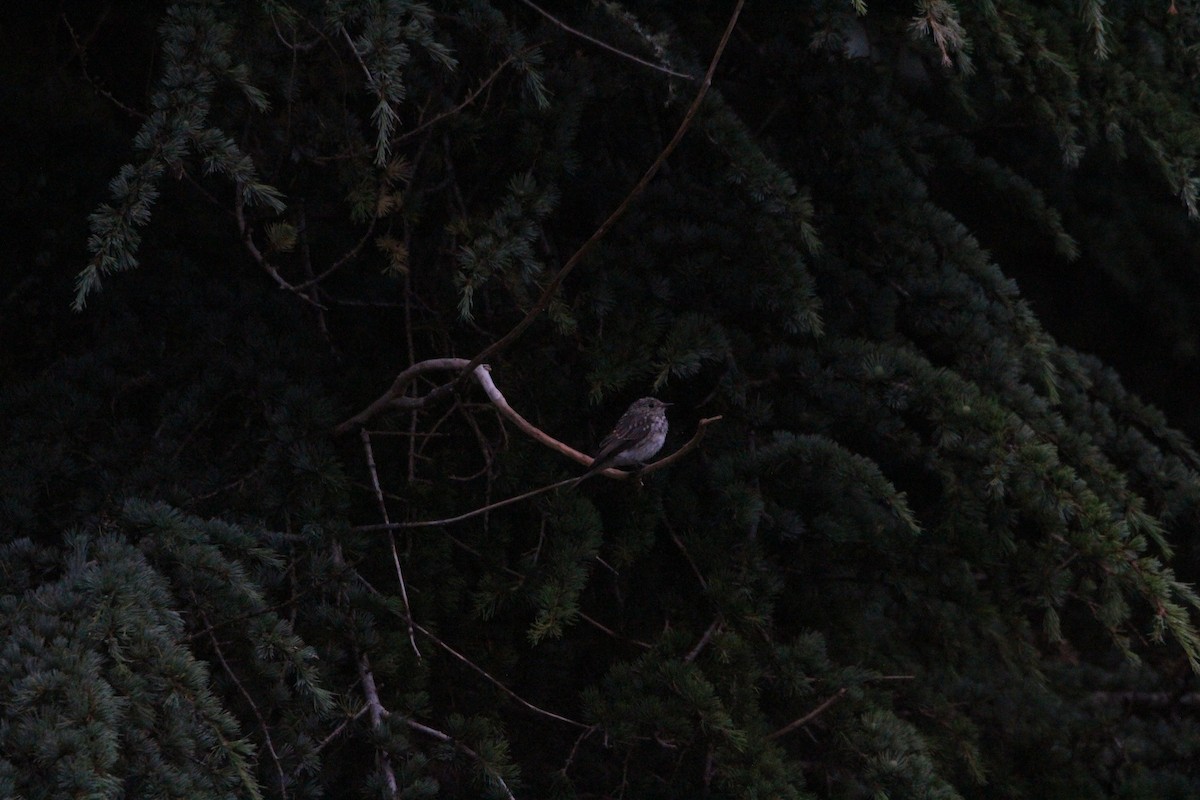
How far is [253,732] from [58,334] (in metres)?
1.37

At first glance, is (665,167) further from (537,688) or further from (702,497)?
(537,688)

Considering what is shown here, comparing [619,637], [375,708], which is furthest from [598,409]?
[375,708]

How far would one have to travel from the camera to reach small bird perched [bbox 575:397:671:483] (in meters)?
2.64

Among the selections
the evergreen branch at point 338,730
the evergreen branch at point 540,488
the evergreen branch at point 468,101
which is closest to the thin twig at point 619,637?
the evergreen branch at point 540,488

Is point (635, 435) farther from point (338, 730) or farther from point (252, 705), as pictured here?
point (252, 705)

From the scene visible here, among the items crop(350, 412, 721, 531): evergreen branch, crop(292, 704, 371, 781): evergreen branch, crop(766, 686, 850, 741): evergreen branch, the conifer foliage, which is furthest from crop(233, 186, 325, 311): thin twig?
crop(766, 686, 850, 741): evergreen branch

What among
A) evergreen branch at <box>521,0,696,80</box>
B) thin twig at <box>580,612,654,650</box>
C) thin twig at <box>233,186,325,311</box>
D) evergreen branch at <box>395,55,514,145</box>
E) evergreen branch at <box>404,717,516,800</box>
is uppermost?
evergreen branch at <box>521,0,696,80</box>

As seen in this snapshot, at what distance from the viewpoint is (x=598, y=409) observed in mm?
2859

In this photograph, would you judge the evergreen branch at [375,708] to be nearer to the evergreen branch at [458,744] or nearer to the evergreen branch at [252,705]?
the evergreen branch at [458,744]

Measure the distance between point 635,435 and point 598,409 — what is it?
198 mm

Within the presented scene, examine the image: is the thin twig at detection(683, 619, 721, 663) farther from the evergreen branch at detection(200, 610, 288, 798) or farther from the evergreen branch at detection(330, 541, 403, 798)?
the evergreen branch at detection(200, 610, 288, 798)

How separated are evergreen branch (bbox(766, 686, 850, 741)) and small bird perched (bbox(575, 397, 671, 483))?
677 millimetres

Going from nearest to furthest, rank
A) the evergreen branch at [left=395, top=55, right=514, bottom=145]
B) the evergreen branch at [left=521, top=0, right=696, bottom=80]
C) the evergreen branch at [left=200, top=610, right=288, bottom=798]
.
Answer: the evergreen branch at [left=200, top=610, right=288, bottom=798] < the evergreen branch at [left=395, top=55, right=514, bottom=145] < the evergreen branch at [left=521, top=0, right=696, bottom=80]

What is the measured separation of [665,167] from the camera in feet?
9.82
